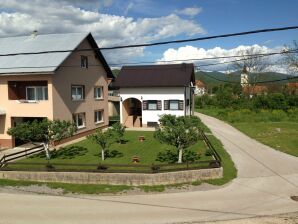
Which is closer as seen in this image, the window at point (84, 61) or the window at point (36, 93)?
the window at point (36, 93)

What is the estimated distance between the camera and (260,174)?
17500 millimetres

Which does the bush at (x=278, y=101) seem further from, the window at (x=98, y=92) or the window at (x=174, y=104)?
the window at (x=98, y=92)

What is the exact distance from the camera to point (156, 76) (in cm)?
3525

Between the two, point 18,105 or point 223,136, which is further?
point 223,136

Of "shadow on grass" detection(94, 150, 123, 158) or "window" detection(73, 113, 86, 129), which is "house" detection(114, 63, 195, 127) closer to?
"window" detection(73, 113, 86, 129)

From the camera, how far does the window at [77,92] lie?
2871 cm

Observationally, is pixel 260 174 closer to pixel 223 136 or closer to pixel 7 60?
pixel 223 136

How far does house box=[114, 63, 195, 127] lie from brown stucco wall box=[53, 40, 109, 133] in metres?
2.41

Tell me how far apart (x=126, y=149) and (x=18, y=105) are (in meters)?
8.91

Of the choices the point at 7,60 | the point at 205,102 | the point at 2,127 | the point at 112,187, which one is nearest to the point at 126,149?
the point at 112,187

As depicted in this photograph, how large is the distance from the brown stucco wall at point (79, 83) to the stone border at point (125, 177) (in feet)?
29.3

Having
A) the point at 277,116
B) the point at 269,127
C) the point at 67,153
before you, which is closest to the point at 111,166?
the point at 67,153

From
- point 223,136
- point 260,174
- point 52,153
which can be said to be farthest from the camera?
point 223,136

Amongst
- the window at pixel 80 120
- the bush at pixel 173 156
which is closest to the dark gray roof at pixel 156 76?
the window at pixel 80 120
